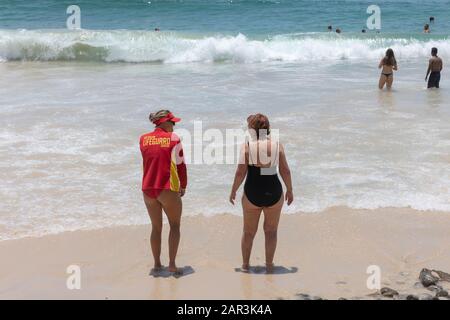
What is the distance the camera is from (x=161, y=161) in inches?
212

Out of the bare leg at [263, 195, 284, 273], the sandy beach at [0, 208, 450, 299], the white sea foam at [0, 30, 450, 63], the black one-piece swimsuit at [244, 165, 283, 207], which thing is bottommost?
the sandy beach at [0, 208, 450, 299]

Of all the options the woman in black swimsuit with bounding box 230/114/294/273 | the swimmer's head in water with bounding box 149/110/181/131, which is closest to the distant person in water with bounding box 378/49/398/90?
the woman in black swimsuit with bounding box 230/114/294/273

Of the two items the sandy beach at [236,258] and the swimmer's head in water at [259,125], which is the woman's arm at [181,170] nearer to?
Answer: the swimmer's head in water at [259,125]

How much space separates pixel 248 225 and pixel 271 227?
0.21 metres

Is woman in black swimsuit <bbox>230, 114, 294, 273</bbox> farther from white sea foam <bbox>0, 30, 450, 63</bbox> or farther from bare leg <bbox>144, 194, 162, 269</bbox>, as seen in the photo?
white sea foam <bbox>0, 30, 450, 63</bbox>

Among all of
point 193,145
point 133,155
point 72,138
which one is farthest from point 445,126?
point 72,138

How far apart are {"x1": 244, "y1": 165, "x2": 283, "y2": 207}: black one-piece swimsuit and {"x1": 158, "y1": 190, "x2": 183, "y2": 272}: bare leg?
0.66m

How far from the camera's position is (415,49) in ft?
80.6

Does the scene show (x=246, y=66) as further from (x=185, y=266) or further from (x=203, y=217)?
(x=185, y=266)

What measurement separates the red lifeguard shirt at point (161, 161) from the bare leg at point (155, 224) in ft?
0.44

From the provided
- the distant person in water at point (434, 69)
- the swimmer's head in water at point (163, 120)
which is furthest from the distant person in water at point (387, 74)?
the swimmer's head in water at point (163, 120)

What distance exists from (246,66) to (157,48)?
4.18 meters

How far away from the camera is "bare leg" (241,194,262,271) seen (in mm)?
5574

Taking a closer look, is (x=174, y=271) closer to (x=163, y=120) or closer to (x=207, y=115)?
(x=163, y=120)
